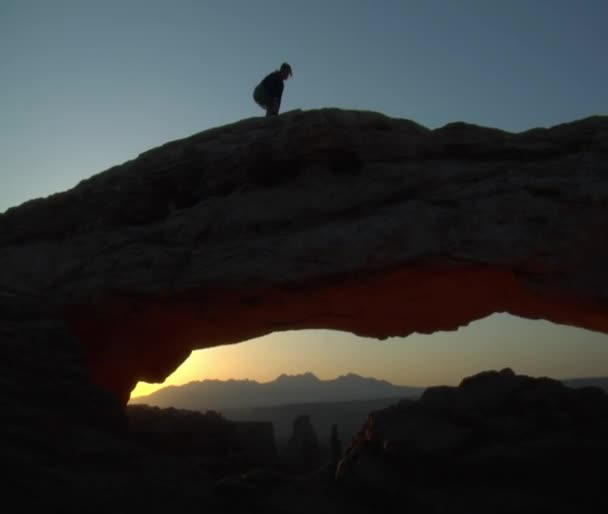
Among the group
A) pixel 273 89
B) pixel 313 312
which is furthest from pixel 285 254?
pixel 273 89

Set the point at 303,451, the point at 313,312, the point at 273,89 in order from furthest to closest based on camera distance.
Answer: the point at 303,451 < the point at 273,89 < the point at 313,312

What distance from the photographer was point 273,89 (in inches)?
591

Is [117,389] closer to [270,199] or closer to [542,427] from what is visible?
[270,199]

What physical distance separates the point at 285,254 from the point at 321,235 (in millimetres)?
898

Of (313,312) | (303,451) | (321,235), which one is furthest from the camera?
(303,451)

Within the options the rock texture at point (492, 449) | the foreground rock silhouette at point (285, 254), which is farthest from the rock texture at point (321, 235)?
the rock texture at point (492, 449)

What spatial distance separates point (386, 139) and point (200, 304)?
19.1 ft

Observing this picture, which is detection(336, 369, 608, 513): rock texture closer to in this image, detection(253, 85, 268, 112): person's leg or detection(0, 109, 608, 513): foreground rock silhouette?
detection(0, 109, 608, 513): foreground rock silhouette

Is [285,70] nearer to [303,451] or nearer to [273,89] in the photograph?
[273,89]

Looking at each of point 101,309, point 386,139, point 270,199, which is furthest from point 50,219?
point 386,139

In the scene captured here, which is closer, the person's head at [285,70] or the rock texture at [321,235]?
the rock texture at [321,235]

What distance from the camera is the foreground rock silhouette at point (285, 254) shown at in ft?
34.6

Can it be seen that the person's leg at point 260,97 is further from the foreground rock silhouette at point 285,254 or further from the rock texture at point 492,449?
the rock texture at point 492,449

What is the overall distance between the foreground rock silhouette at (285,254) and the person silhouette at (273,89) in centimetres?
133
